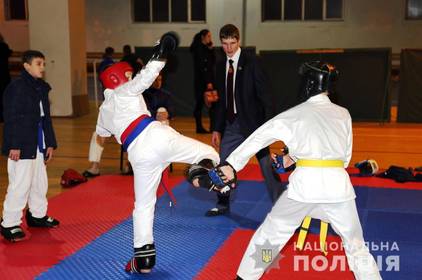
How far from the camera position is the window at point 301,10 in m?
21.4

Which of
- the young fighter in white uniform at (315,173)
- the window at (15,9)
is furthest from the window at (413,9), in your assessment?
the young fighter in white uniform at (315,173)

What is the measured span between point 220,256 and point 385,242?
1.55 meters

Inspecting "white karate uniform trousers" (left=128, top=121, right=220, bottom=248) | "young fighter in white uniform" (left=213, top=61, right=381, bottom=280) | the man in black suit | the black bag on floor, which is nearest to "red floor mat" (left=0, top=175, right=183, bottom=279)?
"white karate uniform trousers" (left=128, top=121, right=220, bottom=248)

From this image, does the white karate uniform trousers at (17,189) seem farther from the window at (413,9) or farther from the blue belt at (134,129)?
the window at (413,9)

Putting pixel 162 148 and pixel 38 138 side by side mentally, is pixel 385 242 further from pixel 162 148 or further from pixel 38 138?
pixel 38 138

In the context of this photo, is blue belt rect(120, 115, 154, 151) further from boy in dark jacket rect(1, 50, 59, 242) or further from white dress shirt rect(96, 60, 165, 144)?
boy in dark jacket rect(1, 50, 59, 242)

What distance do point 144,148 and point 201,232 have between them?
1.54m

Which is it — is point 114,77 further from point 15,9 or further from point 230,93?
point 15,9

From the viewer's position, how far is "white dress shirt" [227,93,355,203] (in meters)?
3.37

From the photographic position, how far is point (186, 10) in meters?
22.5

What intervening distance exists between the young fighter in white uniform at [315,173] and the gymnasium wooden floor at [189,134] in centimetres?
412

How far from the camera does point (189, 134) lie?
1120cm

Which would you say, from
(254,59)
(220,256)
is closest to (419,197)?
(254,59)

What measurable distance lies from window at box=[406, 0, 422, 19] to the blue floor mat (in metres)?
15.4
